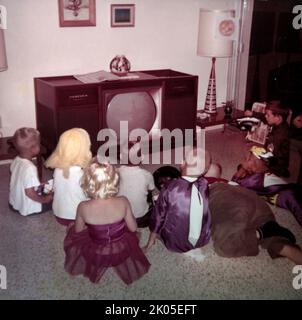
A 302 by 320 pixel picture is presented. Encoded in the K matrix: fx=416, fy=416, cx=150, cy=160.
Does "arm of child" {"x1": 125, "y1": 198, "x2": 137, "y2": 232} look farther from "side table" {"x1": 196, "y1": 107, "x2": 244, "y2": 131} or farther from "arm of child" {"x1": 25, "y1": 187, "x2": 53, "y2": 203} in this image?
"side table" {"x1": 196, "y1": 107, "x2": 244, "y2": 131}

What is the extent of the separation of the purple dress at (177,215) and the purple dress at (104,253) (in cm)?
22

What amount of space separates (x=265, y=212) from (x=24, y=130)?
74.7 inches

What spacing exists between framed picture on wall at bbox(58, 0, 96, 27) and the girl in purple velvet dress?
2.25 metres

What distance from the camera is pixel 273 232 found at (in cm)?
285

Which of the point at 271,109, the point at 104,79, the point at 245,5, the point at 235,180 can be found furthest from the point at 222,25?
the point at 235,180

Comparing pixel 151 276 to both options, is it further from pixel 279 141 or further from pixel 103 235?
pixel 279 141

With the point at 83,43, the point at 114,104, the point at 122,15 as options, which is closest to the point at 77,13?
the point at 83,43

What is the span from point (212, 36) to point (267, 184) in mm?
1942

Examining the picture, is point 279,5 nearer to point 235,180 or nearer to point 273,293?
point 235,180

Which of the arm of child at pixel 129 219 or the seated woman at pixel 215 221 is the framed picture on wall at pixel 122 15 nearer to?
the seated woman at pixel 215 221

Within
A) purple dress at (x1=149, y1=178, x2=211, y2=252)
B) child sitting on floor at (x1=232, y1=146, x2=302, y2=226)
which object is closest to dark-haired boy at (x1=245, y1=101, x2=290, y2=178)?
child sitting on floor at (x1=232, y1=146, x2=302, y2=226)

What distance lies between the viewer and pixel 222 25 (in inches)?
181

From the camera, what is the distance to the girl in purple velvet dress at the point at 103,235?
8.16ft

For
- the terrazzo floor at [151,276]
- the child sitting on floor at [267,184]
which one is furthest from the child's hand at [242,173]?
the terrazzo floor at [151,276]
